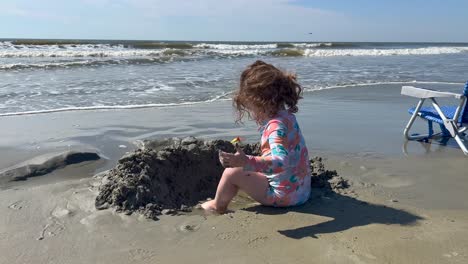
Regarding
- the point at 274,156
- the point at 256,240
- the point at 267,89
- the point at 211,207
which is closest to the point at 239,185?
the point at 211,207

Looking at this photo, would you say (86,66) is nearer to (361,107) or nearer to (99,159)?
(361,107)

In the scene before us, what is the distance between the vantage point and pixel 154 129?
6.43m

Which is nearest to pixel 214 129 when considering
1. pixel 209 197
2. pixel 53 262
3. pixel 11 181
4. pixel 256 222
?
pixel 209 197

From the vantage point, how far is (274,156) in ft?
10.1

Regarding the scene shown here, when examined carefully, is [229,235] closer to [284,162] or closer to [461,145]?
[284,162]

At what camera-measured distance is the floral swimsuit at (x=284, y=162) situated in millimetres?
3078

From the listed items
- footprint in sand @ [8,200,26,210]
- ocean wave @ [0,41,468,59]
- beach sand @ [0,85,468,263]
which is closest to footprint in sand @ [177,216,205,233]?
beach sand @ [0,85,468,263]

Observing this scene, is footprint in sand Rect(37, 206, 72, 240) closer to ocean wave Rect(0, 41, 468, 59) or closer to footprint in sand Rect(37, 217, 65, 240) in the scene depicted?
footprint in sand Rect(37, 217, 65, 240)

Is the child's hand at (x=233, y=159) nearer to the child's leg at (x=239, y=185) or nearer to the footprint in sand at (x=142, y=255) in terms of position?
the child's leg at (x=239, y=185)

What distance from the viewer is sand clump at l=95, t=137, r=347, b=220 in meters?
3.42

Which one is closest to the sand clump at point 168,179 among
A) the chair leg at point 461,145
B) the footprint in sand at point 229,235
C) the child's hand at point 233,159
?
the footprint in sand at point 229,235

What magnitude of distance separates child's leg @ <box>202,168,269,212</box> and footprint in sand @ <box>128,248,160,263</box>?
2.55 feet

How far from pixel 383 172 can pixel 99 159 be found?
9.61ft

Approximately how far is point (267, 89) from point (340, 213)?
1.01m
